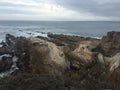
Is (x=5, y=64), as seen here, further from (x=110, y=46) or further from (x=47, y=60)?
(x=110, y=46)

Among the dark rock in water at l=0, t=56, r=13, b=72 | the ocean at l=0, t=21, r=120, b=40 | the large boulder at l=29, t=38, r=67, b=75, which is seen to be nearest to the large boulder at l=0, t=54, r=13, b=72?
the dark rock in water at l=0, t=56, r=13, b=72

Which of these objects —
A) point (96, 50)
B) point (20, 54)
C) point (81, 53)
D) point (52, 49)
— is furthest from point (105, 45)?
point (20, 54)

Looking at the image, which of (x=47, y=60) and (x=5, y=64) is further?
(x=5, y=64)

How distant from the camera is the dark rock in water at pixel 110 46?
18.5m

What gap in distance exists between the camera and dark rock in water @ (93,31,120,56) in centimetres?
1849

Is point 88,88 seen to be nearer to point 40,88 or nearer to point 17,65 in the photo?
point 40,88

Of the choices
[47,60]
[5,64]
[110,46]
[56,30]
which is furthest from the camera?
[56,30]

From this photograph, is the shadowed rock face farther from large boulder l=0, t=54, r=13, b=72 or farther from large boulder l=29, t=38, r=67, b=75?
large boulder l=29, t=38, r=67, b=75

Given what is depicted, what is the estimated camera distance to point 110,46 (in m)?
19.3

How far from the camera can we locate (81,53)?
1695 cm

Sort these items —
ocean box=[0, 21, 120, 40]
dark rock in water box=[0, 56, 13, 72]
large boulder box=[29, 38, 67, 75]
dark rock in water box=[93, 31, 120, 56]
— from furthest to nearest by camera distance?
ocean box=[0, 21, 120, 40] < dark rock in water box=[0, 56, 13, 72] < dark rock in water box=[93, 31, 120, 56] < large boulder box=[29, 38, 67, 75]

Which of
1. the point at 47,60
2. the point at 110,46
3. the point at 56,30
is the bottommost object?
the point at 56,30

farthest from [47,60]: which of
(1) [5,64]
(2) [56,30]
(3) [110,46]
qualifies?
(2) [56,30]

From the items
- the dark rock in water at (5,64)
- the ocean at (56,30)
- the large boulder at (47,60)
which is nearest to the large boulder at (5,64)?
the dark rock in water at (5,64)
